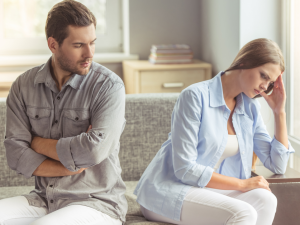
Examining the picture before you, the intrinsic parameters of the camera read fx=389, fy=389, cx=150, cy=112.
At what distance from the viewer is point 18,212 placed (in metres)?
1.39

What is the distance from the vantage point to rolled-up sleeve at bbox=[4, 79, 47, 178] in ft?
4.64

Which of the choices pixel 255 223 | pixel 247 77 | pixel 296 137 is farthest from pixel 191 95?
pixel 296 137

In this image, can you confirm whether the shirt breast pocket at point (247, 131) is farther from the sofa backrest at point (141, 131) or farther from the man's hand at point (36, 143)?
the man's hand at point (36, 143)

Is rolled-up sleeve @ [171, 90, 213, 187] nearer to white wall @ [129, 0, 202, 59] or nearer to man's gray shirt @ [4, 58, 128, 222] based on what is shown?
man's gray shirt @ [4, 58, 128, 222]

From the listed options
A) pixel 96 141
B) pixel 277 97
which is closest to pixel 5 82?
pixel 96 141

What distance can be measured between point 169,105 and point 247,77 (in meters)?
0.59

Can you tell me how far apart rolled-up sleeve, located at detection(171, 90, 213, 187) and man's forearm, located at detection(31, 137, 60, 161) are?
0.44 m

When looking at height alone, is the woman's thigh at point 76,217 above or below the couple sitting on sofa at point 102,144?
below

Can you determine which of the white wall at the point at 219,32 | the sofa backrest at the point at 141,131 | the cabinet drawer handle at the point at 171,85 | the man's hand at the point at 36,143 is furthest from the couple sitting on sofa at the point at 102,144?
the cabinet drawer handle at the point at 171,85

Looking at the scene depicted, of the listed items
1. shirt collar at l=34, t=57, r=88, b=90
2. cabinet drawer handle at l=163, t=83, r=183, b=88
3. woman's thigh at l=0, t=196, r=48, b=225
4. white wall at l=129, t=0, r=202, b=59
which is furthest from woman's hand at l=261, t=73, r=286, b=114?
white wall at l=129, t=0, r=202, b=59

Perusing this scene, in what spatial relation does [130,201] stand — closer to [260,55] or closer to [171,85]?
[260,55]

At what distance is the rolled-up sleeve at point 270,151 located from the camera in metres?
1.59

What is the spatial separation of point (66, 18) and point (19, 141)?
0.48 m

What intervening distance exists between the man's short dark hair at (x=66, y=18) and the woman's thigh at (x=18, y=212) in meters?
0.60
